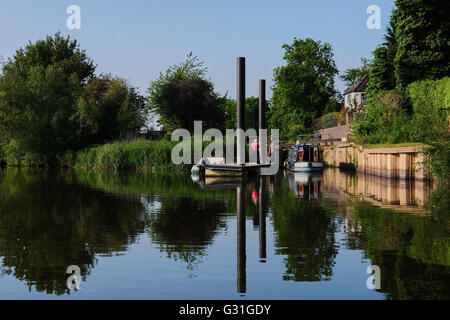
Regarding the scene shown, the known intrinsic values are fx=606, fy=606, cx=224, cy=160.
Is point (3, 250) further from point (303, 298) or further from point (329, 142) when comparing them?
point (329, 142)

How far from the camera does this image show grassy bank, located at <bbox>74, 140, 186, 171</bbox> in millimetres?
44250

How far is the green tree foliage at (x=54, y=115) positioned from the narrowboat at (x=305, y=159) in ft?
60.4

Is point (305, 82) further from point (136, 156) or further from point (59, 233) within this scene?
A: point (59, 233)

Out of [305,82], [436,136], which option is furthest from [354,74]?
[436,136]

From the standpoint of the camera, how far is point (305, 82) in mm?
76375

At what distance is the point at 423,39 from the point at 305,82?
3959 centimetres

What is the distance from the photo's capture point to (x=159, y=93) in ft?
207

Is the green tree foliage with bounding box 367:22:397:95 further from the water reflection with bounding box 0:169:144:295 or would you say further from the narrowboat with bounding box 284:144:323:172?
the water reflection with bounding box 0:169:144:295

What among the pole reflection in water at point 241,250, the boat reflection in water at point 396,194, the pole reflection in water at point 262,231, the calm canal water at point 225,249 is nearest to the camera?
the calm canal water at point 225,249

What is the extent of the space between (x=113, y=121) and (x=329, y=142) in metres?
19.9

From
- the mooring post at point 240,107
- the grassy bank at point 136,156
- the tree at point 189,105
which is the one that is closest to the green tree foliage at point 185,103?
the tree at point 189,105

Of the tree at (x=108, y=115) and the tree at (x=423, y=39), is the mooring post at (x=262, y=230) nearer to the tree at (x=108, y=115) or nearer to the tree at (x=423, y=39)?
the tree at (x=423, y=39)

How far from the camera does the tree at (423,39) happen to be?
36250 mm
